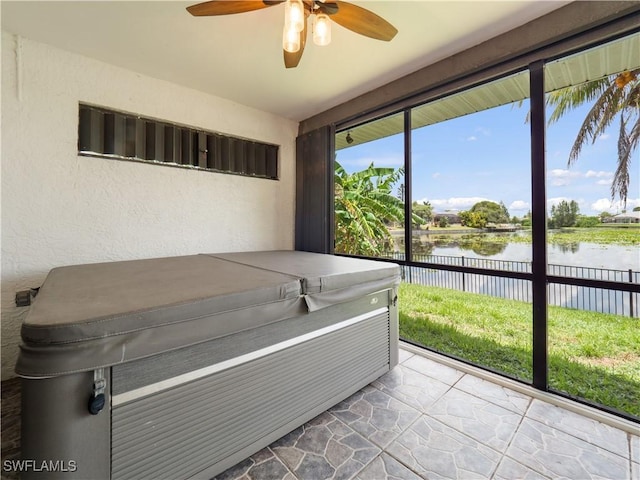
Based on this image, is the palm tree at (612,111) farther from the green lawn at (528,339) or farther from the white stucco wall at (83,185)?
the white stucco wall at (83,185)

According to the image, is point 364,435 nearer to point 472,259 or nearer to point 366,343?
point 366,343

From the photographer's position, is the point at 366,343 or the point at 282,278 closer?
the point at 282,278

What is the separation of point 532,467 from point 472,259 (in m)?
2.44

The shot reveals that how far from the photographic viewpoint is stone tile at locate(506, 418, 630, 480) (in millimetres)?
1283

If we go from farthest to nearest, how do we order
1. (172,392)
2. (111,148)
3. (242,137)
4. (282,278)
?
(242,137), (111,148), (282,278), (172,392)

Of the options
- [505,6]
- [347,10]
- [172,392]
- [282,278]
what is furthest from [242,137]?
[172,392]

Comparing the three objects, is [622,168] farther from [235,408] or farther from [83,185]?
[83,185]

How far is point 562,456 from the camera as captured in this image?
4.52 feet

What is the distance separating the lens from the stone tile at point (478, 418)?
152 cm

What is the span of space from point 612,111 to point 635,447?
2987 mm

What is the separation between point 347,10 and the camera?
1451 millimetres

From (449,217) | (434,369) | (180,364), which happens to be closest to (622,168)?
(449,217)

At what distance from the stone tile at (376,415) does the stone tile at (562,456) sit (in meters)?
0.55

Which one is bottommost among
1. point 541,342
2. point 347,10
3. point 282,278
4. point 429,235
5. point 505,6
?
point 541,342
